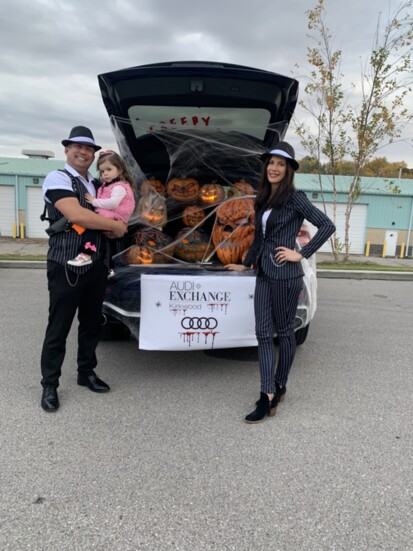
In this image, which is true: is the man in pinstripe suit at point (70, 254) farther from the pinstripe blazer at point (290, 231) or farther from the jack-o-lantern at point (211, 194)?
the jack-o-lantern at point (211, 194)

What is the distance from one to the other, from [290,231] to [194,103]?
1774 millimetres

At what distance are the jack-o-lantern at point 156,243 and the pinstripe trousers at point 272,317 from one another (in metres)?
1.15

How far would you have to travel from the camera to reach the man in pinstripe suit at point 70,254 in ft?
9.11

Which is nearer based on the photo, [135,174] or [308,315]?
[308,315]

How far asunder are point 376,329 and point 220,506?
3.93 m

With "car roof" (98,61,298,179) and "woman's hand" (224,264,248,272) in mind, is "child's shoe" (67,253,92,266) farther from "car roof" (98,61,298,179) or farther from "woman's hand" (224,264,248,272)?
"car roof" (98,61,298,179)

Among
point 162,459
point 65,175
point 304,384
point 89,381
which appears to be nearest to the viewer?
point 162,459

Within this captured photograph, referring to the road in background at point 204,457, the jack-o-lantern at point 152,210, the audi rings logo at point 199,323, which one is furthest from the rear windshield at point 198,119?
the road in background at point 204,457

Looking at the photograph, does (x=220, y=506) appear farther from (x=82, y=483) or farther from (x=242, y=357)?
(x=242, y=357)

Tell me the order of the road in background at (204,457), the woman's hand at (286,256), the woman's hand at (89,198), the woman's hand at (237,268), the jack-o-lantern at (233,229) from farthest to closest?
the jack-o-lantern at (233,229) < the woman's hand at (237,268) < the woman's hand at (89,198) < the woman's hand at (286,256) < the road in background at (204,457)

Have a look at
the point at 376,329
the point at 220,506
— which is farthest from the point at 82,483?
the point at 376,329

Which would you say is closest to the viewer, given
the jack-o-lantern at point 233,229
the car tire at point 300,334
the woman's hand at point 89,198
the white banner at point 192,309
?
the woman's hand at point 89,198

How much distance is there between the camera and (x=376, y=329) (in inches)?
211

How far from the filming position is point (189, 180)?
449 centimetres
